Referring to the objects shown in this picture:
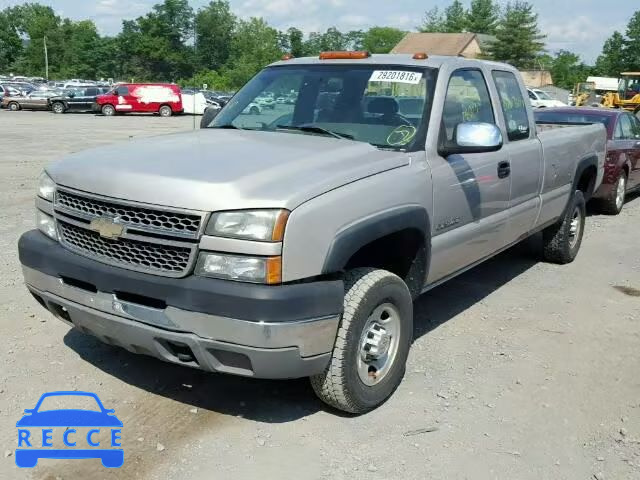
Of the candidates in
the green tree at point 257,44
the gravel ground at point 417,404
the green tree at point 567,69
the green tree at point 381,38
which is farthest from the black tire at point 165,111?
the green tree at point 381,38

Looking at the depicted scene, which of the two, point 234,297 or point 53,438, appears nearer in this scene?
point 234,297

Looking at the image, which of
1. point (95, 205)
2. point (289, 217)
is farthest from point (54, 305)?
point (289, 217)

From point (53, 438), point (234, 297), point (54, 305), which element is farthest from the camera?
point (54, 305)

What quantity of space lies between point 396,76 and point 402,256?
125 cm

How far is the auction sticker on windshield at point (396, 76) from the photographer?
454 cm

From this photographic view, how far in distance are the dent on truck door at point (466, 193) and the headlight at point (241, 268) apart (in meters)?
1.39

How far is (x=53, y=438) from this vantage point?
139 inches

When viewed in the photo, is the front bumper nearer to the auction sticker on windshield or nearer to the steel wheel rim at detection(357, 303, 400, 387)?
the steel wheel rim at detection(357, 303, 400, 387)

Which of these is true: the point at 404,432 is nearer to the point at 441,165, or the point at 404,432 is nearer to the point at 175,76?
the point at 441,165

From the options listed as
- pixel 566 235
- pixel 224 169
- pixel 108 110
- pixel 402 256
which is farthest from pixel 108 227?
pixel 108 110

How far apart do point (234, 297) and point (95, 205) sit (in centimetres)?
98

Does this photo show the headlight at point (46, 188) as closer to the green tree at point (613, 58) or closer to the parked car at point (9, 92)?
the parked car at point (9, 92)

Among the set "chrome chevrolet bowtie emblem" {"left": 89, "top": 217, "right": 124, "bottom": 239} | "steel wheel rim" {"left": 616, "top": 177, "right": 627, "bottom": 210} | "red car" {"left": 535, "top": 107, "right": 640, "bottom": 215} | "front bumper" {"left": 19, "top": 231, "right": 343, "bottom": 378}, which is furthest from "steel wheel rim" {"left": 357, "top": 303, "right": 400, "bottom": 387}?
"steel wheel rim" {"left": 616, "top": 177, "right": 627, "bottom": 210}

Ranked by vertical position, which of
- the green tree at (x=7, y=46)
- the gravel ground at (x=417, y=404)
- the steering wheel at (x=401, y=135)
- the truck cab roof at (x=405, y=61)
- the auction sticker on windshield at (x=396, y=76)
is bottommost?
the gravel ground at (x=417, y=404)
